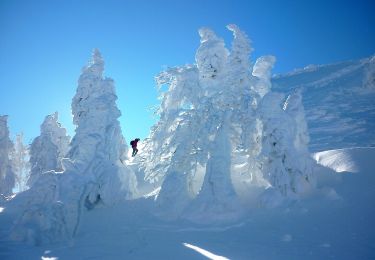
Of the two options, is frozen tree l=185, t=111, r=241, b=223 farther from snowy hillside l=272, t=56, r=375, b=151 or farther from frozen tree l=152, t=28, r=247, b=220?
snowy hillside l=272, t=56, r=375, b=151

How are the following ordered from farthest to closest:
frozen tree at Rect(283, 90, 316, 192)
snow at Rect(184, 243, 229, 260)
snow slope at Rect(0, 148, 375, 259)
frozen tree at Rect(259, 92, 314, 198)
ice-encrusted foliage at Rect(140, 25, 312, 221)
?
1. ice-encrusted foliage at Rect(140, 25, 312, 221)
2. frozen tree at Rect(283, 90, 316, 192)
3. frozen tree at Rect(259, 92, 314, 198)
4. snow slope at Rect(0, 148, 375, 259)
5. snow at Rect(184, 243, 229, 260)

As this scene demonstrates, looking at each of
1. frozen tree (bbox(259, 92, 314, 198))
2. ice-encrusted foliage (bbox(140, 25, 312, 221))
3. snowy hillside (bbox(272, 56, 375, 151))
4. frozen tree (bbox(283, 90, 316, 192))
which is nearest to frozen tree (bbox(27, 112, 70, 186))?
ice-encrusted foliage (bbox(140, 25, 312, 221))

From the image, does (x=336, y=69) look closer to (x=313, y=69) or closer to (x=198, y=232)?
(x=313, y=69)

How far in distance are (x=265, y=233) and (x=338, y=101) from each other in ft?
225

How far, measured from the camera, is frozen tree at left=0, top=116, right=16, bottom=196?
41.7 meters

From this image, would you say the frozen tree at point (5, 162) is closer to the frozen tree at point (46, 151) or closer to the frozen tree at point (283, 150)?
the frozen tree at point (46, 151)

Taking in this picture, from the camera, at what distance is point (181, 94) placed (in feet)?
85.0

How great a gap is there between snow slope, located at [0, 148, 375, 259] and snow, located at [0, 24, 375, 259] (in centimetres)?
6

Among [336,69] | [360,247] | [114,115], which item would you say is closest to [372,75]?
[114,115]

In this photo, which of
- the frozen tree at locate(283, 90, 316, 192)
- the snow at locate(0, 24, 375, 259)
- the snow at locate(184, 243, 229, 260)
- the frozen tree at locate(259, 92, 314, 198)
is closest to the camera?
the snow at locate(184, 243, 229, 260)

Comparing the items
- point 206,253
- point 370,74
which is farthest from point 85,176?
point 370,74

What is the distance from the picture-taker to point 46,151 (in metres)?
38.2

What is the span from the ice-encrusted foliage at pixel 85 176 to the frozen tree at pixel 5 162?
18148 millimetres

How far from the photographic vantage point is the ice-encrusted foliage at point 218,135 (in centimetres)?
2120
